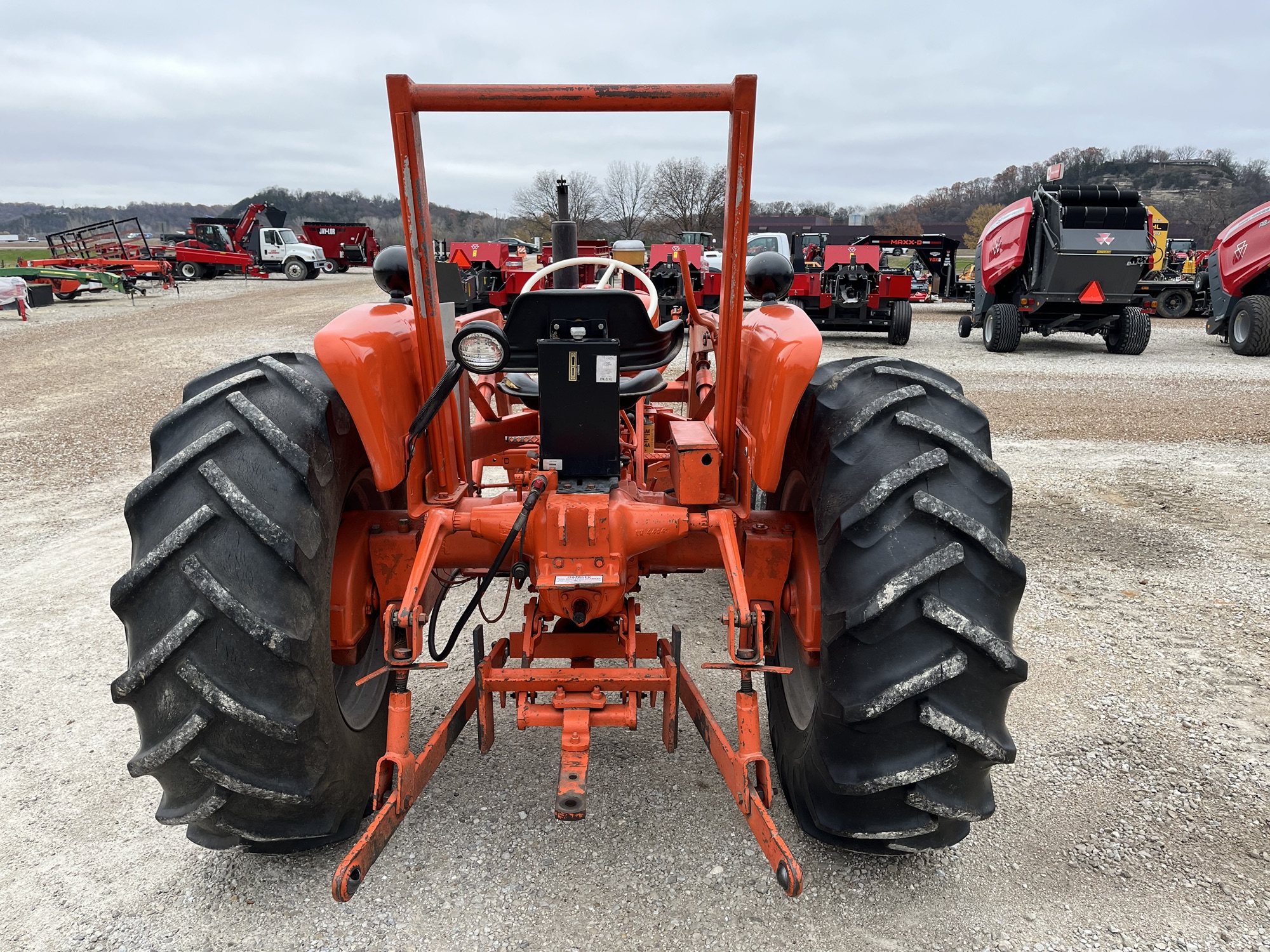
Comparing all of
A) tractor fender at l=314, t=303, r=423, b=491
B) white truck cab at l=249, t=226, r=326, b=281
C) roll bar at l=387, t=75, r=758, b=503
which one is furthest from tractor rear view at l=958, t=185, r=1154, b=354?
white truck cab at l=249, t=226, r=326, b=281

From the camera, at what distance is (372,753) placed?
2.57 m

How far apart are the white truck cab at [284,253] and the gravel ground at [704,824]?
31311 mm

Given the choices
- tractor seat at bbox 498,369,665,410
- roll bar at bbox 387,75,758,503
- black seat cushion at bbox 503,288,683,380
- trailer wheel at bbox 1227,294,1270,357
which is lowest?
trailer wheel at bbox 1227,294,1270,357

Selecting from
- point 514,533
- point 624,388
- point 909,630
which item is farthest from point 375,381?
point 909,630

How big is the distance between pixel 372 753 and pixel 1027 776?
2212mm

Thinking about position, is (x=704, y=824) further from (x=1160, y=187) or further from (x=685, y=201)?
(x=1160, y=187)

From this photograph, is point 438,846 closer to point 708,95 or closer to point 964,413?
point 964,413

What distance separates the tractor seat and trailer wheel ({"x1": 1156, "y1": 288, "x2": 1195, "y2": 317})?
803 inches

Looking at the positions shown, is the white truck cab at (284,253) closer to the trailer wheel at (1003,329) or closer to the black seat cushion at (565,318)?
the trailer wheel at (1003,329)

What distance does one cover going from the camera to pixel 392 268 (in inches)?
106

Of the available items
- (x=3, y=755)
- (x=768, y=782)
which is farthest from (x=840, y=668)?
(x=3, y=755)

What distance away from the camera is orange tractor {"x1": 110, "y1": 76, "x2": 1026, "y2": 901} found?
2004mm

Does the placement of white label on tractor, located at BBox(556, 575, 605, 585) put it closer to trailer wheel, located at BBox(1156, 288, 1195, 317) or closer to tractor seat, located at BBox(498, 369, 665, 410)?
tractor seat, located at BBox(498, 369, 665, 410)

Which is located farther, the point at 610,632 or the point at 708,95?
the point at 610,632
